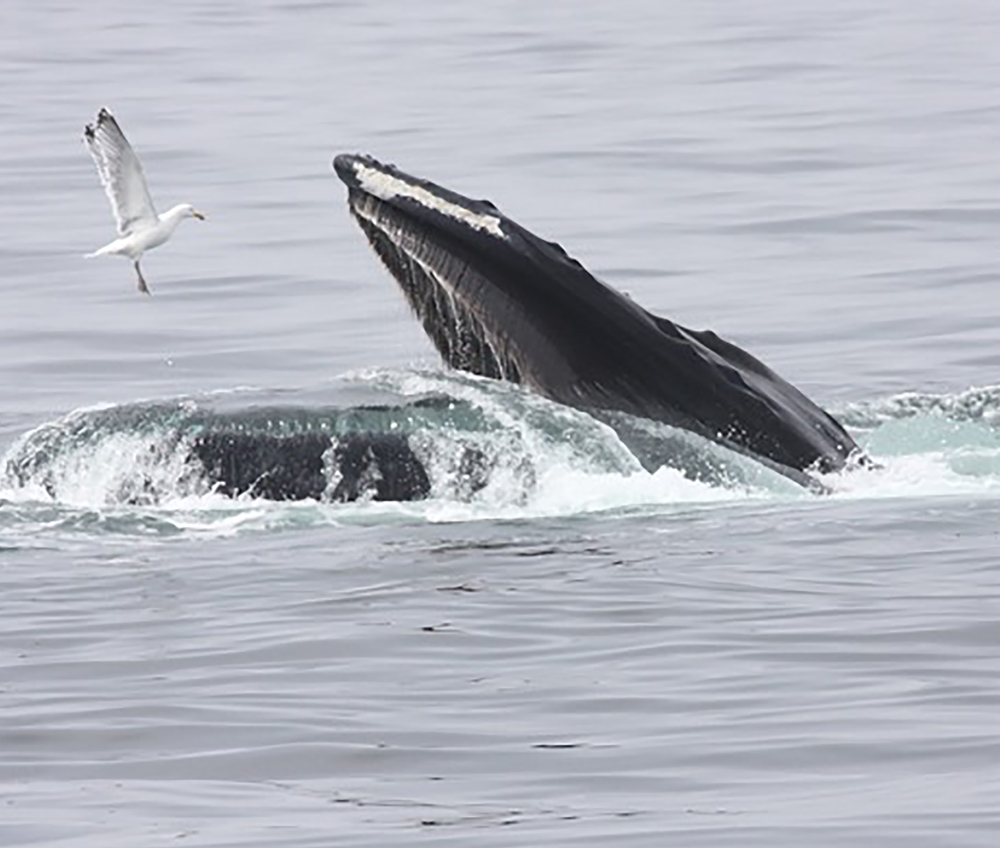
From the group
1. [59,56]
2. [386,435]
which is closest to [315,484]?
[386,435]

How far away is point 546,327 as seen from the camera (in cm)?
1201

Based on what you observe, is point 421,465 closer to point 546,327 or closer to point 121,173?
point 546,327

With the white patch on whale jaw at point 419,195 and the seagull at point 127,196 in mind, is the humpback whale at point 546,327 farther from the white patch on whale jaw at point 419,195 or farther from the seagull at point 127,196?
the seagull at point 127,196

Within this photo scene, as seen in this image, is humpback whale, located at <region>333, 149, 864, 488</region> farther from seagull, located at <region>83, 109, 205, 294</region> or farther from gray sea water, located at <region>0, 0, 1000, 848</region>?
seagull, located at <region>83, 109, 205, 294</region>

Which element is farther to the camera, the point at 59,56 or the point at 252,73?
the point at 59,56

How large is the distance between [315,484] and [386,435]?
→ 0.96 feet

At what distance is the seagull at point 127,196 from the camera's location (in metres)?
16.5

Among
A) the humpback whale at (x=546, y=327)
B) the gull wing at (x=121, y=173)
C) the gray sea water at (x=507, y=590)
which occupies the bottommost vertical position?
the gray sea water at (x=507, y=590)

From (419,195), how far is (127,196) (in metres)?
5.22

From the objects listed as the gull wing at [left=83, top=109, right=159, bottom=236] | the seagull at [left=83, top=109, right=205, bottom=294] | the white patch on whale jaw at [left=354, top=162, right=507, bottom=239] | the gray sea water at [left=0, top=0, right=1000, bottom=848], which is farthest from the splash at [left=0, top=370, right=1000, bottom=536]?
the seagull at [left=83, top=109, right=205, bottom=294]

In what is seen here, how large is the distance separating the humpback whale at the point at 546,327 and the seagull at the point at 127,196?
4.34 meters

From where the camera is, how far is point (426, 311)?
40.1 ft

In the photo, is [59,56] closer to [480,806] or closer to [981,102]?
[981,102]

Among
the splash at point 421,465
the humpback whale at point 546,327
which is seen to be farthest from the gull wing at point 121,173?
the humpback whale at point 546,327
